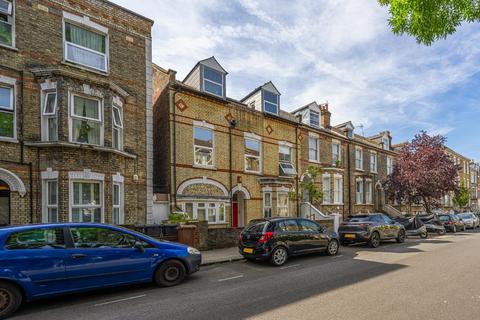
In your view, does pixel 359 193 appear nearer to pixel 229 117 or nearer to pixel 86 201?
pixel 229 117

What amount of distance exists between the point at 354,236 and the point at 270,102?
985 cm

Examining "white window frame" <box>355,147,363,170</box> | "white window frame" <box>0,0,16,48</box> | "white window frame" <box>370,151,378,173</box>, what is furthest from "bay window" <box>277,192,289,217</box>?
"white window frame" <box>0,0,16,48</box>

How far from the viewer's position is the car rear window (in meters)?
5.39

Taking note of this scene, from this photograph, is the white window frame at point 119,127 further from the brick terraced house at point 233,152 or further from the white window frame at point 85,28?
the brick terraced house at point 233,152

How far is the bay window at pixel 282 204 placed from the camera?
1740cm

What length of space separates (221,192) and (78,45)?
9.03 m

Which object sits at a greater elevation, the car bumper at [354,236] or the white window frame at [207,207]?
the white window frame at [207,207]

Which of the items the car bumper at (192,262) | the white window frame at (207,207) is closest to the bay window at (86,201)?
the white window frame at (207,207)

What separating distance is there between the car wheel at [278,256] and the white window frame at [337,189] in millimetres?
13794

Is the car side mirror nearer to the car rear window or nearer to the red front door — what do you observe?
the car rear window

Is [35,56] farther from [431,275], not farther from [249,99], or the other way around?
[431,275]

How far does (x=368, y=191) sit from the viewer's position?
2542 centimetres

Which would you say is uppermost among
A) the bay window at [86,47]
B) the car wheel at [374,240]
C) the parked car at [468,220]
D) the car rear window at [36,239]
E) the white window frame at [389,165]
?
the bay window at [86,47]

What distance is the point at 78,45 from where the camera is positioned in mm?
10906
